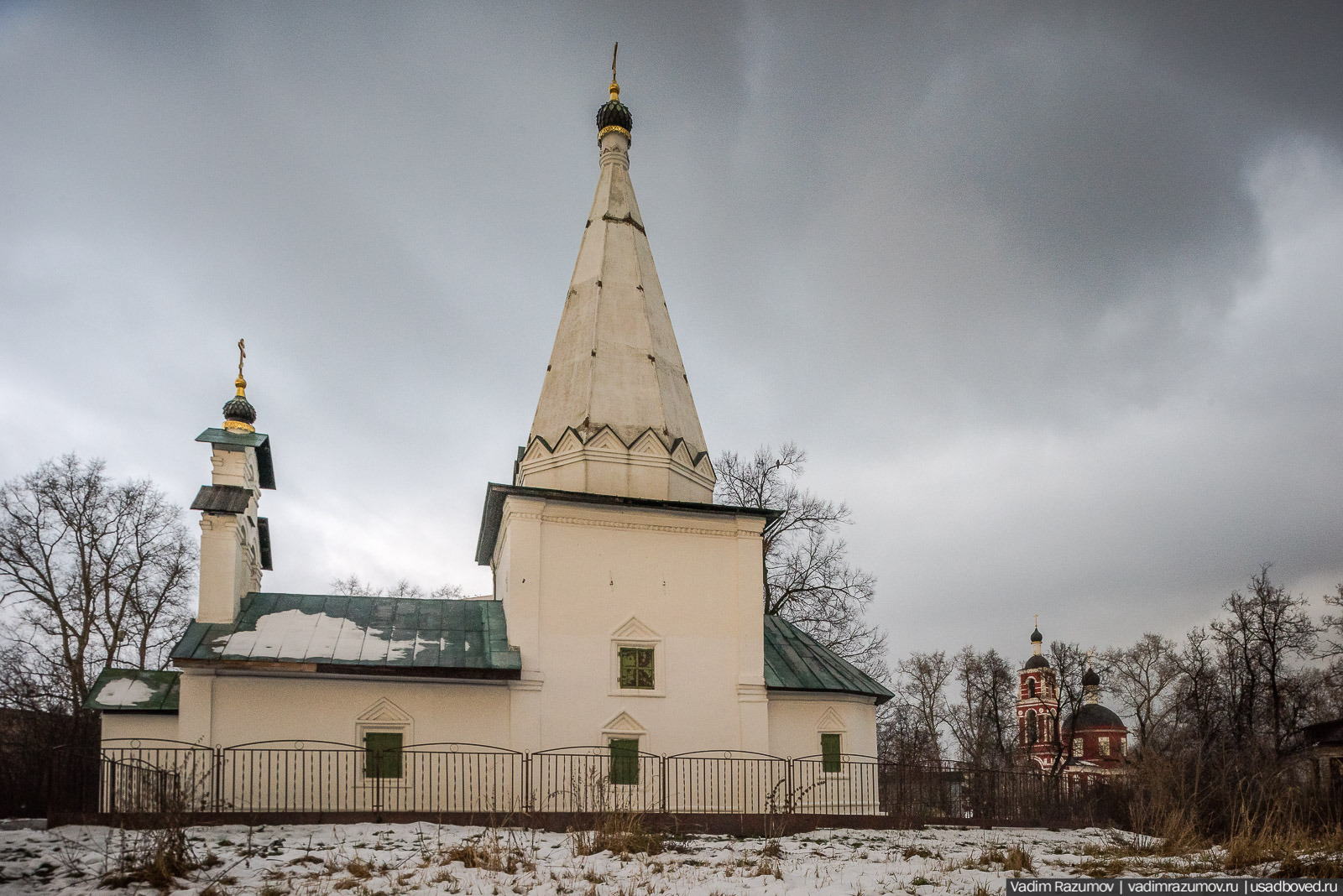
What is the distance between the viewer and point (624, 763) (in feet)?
50.2

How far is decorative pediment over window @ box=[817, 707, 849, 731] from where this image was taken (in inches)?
674

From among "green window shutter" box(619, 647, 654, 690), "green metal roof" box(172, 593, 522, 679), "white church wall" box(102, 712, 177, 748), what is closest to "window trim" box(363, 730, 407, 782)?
"green metal roof" box(172, 593, 522, 679)

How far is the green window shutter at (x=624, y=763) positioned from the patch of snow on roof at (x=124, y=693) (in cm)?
755

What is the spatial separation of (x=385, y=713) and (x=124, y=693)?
440 centimetres

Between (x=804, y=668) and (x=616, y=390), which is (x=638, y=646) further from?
(x=616, y=390)

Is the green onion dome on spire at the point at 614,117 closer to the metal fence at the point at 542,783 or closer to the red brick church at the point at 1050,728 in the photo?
the metal fence at the point at 542,783

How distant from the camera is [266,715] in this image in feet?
47.7

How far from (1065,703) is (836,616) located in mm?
9715

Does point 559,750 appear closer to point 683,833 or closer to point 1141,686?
point 683,833

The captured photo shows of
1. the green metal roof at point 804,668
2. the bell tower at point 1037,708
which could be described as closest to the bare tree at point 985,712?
the bell tower at point 1037,708

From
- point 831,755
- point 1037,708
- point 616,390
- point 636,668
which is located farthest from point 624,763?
point 1037,708

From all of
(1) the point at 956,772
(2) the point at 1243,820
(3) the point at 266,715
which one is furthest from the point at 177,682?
(2) the point at 1243,820

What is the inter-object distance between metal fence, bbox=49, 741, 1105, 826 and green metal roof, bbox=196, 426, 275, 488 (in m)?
5.11

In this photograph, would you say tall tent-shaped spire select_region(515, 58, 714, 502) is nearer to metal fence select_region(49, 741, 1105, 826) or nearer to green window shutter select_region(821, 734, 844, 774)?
metal fence select_region(49, 741, 1105, 826)
